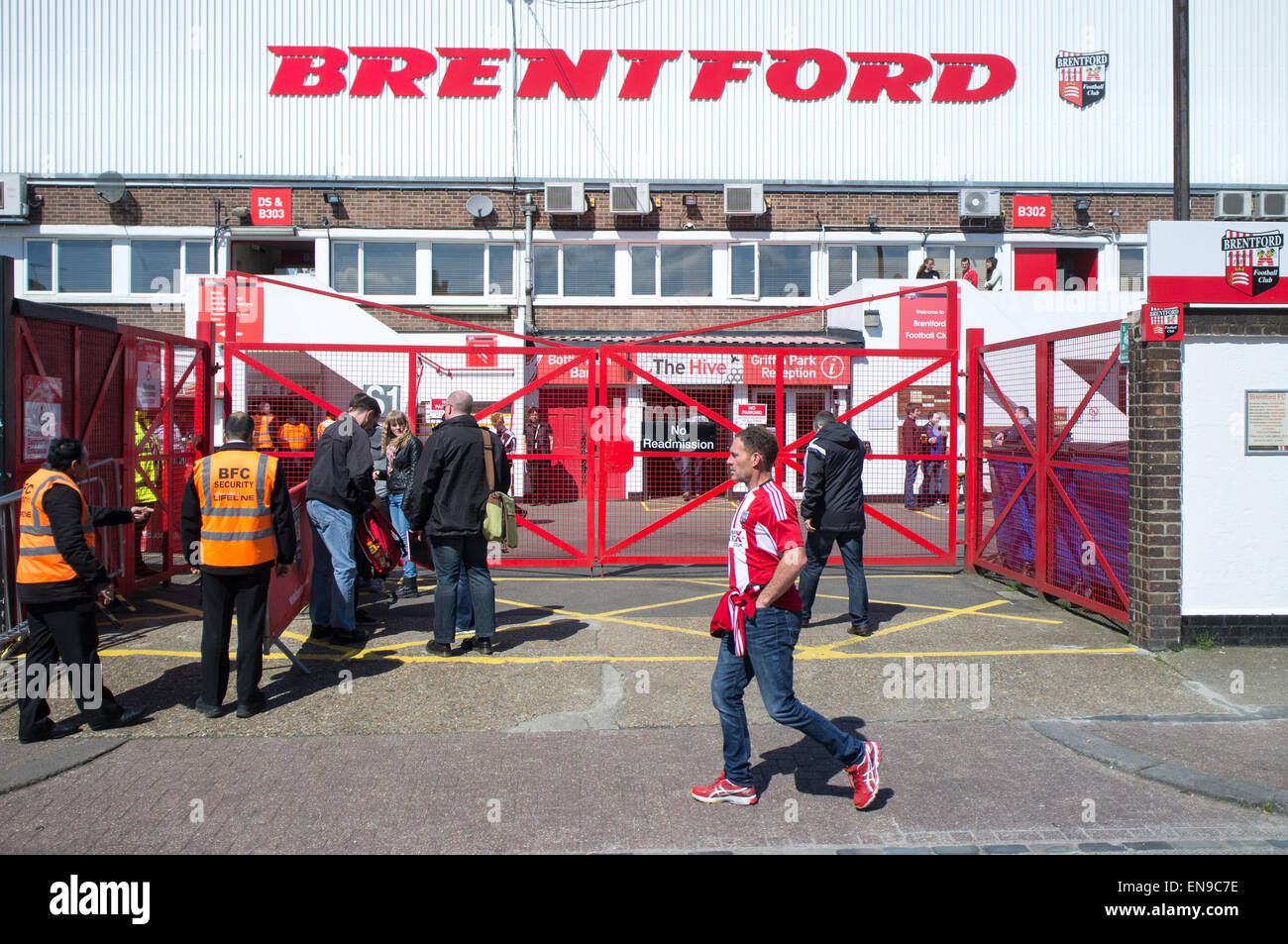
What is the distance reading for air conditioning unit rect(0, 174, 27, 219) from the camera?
2064 centimetres

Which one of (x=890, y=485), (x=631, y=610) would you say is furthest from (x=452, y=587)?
(x=890, y=485)

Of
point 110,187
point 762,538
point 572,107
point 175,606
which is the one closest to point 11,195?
point 110,187

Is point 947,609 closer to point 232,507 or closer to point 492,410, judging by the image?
point 492,410

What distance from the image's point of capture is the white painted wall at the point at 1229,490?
734 centimetres

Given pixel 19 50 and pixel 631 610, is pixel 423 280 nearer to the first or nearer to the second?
pixel 19 50

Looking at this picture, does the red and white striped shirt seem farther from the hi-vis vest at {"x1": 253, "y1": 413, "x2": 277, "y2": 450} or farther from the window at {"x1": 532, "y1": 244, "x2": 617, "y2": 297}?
the window at {"x1": 532, "y1": 244, "x2": 617, "y2": 297}

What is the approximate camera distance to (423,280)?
70.6 feet

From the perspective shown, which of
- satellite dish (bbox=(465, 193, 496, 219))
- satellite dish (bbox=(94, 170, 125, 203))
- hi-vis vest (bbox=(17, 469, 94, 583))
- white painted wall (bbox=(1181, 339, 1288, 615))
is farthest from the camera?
satellite dish (bbox=(465, 193, 496, 219))

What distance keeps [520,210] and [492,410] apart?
480 inches

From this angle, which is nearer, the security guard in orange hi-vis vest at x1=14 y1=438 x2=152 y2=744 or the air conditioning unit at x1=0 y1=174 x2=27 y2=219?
the security guard in orange hi-vis vest at x1=14 y1=438 x2=152 y2=744

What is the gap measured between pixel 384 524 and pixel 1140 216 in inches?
791

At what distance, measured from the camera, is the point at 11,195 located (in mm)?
20672

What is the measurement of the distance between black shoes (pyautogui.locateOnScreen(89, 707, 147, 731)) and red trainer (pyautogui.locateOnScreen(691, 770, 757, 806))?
3.54 m

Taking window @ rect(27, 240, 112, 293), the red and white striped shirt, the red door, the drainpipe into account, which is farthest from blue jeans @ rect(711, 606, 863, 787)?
window @ rect(27, 240, 112, 293)
